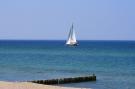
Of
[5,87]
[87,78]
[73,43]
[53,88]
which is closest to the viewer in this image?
[5,87]

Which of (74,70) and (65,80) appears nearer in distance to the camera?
(65,80)

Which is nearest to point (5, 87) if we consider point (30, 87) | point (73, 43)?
point (30, 87)

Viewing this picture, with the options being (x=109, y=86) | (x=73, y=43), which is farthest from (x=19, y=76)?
(x=73, y=43)

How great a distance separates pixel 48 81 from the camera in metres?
46.0

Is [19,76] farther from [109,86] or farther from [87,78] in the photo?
[109,86]

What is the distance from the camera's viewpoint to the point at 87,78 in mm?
50312

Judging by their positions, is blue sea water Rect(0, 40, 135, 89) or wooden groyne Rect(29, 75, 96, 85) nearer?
wooden groyne Rect(29, 75, 96, 85)

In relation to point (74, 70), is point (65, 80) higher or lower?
lower

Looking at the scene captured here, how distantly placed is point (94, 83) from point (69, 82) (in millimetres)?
2830

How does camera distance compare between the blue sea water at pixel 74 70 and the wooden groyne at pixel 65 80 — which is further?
the blue sea water at pixel 74 70

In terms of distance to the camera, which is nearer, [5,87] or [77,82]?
[5,87]

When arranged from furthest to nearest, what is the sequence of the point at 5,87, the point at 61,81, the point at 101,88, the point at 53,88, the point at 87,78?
the point at 87,78, the point at 61,81, the point at 101,88, the point at 53,88, the point at 5,87

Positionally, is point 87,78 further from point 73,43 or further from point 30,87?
point 73,43

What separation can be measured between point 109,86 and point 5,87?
51.1 ft
